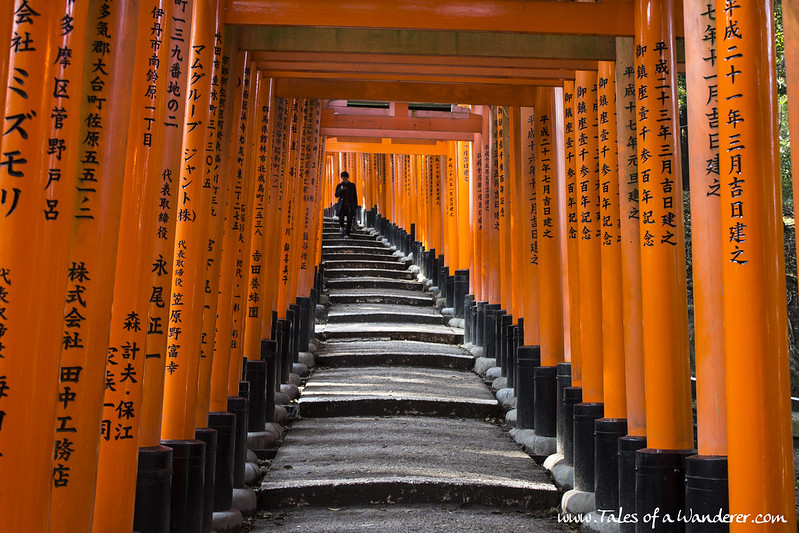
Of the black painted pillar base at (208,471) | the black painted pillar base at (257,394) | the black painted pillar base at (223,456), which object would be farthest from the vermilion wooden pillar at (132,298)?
the black painted pillar base at (257,394)

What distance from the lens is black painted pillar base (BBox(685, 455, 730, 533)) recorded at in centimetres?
364

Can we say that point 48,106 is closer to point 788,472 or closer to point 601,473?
point 788,472

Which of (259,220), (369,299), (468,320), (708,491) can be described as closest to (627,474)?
(708,491)

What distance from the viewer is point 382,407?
785 centimetres

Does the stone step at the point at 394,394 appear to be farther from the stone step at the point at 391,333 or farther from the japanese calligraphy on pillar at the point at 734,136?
the japanese calligraphy on pillar at the point at 734,136

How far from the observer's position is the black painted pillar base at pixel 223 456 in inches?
201

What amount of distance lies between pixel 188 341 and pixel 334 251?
1286 centimetres

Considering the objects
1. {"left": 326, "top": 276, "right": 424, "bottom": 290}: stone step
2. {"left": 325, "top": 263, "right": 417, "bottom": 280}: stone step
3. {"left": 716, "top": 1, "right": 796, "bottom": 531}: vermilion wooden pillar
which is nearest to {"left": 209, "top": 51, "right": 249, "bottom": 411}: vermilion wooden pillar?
{"left": 716, "top": 1, "right": 796, "bottom": 531}: vermilion wooden pillar

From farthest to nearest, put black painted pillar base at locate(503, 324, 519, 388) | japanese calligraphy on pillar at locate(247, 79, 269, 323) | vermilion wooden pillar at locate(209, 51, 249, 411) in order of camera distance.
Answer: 1. black painted pillar base at locate(503, 324, 519, 388)
2. japanese calligraphy on pillar at locate(247, 79, 269, 323)
3. vermilion wooden pillar at locate(209, 51, 249, 411)

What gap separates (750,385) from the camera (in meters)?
3.35

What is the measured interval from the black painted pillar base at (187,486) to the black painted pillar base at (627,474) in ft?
7.31

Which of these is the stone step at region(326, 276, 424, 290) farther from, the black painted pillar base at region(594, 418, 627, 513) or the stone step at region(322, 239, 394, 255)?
the black painted pillar base at region(594, 418, 627, 513)

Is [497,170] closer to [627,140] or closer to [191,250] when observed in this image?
[627,140]

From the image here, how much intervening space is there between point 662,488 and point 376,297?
31.2ft
